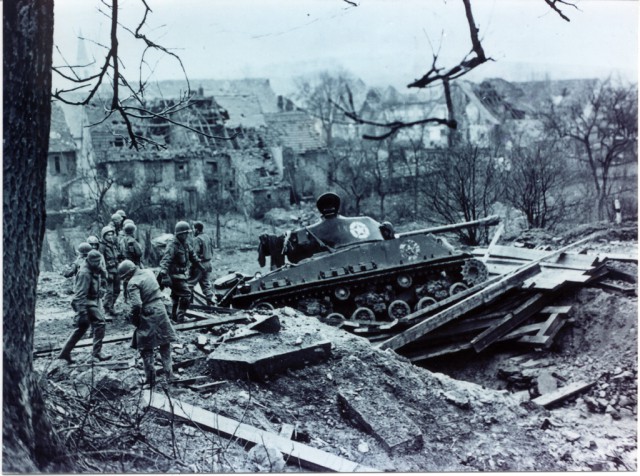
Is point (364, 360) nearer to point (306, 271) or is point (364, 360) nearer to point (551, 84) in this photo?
point (306, 271)

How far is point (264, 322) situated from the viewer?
814 cm

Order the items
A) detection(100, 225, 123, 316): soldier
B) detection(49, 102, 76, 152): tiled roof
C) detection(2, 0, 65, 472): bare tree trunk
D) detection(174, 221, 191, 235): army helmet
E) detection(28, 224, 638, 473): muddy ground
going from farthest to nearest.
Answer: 1. detection(49, 102, 76, 152): tiled roof
2. detection(100, 225, 123, 316): soldier
3. detection(174, 221, 191, 235): army helmet
4. detection(28, 224, 638, 473): muddy ground
5. detection(2, 0, 65, 472): bare tree trunk

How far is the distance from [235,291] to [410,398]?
4617 mm

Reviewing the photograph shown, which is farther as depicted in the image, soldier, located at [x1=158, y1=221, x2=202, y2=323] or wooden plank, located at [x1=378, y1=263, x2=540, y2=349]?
wooden plank, located at [x1=378, y1=263, x2=540, y2=349]

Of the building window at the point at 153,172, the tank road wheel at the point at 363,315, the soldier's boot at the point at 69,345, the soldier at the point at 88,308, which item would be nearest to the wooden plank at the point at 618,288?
the tank road wheel at the point at 363,315

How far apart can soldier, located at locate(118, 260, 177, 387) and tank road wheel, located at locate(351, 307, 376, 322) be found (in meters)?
4.63

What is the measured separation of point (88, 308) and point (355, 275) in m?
4.69

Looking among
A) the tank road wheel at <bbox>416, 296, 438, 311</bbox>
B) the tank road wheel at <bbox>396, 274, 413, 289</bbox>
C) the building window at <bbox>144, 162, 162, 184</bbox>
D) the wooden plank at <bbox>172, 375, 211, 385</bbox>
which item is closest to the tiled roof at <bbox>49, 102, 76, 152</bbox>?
the building window at <bbox>144, 162, 162, 184</bbox>

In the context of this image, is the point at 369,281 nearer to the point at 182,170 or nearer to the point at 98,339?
the point at 98,339

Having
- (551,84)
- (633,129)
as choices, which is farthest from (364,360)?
(551,84)

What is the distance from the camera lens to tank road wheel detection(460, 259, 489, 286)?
462 inches

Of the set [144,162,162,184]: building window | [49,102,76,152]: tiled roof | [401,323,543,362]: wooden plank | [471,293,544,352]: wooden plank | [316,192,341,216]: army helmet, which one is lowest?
[401,323,543,362]: wooden plank

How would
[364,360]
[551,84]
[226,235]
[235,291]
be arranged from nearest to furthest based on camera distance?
1. [364,360]
2. [235,291]
3. [226,235]
4. [551,84]

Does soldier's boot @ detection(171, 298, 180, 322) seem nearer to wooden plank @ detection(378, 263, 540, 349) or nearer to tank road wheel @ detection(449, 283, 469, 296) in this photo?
wooden plank @ detection(378, 263, 540, 349)
